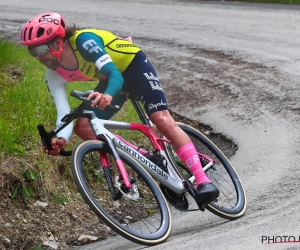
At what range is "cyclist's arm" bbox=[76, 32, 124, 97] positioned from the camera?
16.7 feet

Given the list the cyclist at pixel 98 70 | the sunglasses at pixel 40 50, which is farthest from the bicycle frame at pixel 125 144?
the sunglasses at pixel 40 50

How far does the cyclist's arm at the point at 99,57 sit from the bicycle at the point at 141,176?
0.78 feet

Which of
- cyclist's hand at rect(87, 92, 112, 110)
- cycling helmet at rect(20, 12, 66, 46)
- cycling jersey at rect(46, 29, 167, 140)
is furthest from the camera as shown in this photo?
cycling jersey at rect(46, 29, 167, 140)

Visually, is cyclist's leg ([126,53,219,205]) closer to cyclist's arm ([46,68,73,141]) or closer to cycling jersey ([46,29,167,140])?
cycling jersey ([46,29,167,140])

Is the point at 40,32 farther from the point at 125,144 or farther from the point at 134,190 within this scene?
the point at 134,190

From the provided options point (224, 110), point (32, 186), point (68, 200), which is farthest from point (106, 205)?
point (224, 110)

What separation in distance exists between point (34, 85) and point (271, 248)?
4.85 m

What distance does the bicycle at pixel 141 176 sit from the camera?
4.89 m

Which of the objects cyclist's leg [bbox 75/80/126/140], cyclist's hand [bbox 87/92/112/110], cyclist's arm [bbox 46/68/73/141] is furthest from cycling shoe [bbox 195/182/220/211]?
cyclist's arm [bbox 46/68/73/141]

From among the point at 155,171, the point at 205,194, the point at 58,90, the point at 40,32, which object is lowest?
Answer: the point at 205,194

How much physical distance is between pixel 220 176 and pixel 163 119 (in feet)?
4.19

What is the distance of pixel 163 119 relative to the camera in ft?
17.8

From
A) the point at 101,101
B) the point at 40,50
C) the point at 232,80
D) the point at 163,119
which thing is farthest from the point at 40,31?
the point at 232,80

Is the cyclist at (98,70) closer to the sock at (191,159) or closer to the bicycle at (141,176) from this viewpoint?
the sock at (191,159)
